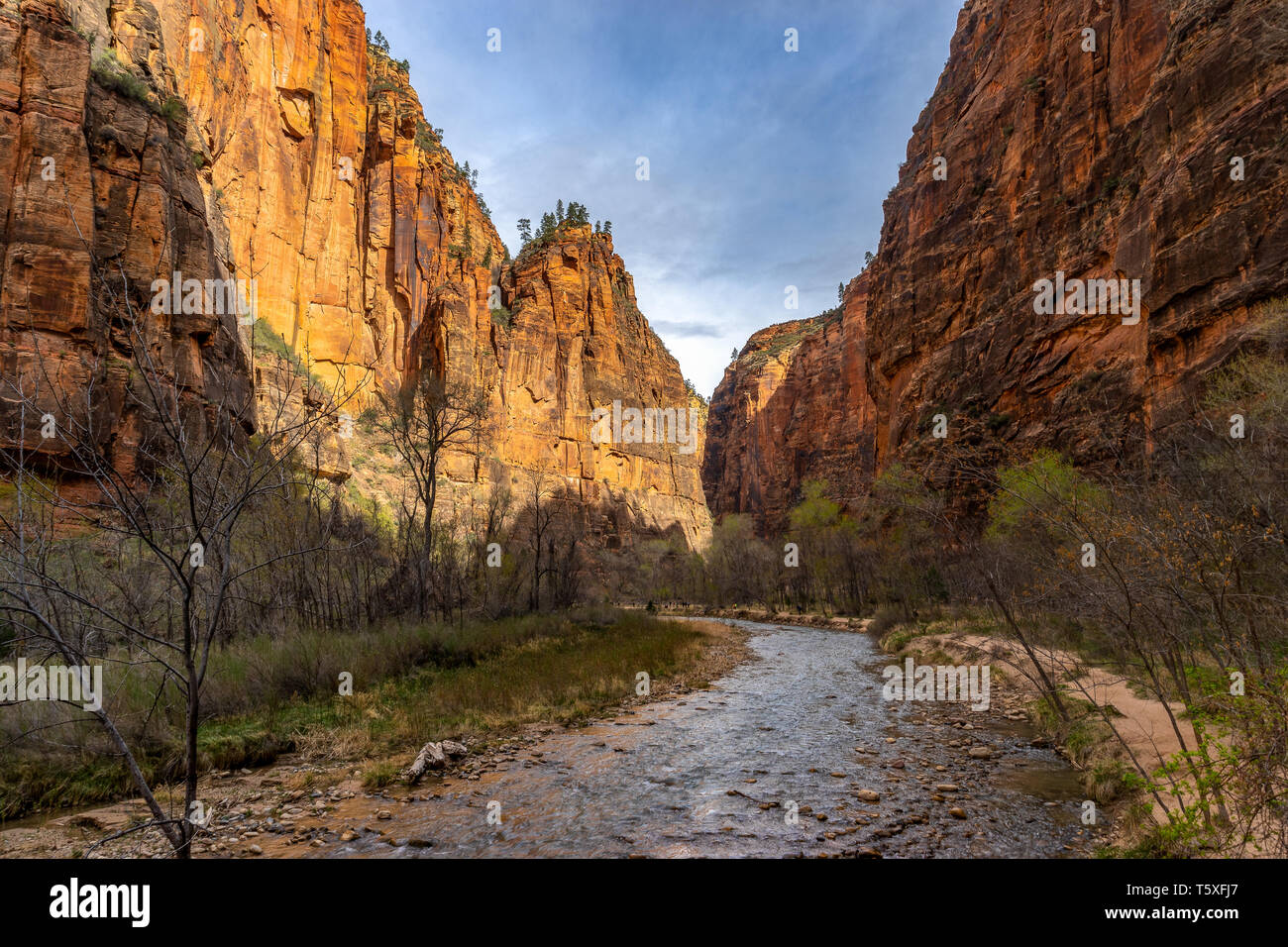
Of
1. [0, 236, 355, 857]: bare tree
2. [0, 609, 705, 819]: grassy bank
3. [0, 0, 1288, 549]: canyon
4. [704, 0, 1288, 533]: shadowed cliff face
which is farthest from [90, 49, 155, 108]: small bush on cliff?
[704, 0, 1288, 533]: shadowed cliff face

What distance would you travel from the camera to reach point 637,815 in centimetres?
718

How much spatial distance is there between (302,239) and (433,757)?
2207 inches

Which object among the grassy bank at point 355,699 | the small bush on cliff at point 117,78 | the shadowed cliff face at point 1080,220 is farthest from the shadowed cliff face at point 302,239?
the shadowed cliff face at point 1080,220

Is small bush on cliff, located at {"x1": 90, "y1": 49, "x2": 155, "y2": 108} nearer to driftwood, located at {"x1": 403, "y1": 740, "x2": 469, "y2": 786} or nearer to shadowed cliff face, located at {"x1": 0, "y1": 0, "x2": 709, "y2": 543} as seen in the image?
shadowed cliff face, located at {"x1": 0, "y1": 0, "x2": 709, "y2": 543}

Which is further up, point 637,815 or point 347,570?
point 347,570

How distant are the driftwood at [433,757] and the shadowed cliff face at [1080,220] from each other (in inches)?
408

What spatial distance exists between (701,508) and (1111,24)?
7716 cm

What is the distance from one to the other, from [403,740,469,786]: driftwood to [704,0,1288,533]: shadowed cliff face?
1037 cm

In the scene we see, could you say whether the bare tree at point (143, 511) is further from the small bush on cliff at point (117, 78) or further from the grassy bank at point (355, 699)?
the small bush on cliff at point (117, 78)

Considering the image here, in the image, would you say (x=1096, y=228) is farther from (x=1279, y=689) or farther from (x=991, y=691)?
(x=1279, y=689)

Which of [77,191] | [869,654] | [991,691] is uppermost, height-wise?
[77,191]

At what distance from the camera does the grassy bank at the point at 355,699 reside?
754cm
